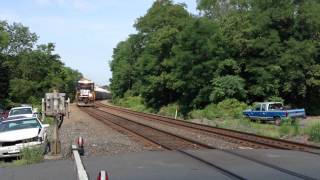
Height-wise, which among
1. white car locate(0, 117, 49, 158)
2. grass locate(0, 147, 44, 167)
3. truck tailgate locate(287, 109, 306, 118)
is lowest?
grass locate(0, 147, 44, 167)

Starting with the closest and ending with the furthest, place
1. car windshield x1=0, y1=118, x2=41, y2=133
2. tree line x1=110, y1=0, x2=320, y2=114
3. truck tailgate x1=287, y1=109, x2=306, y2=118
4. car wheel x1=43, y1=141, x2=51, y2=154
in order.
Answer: car wheel x1=43, y1=141, x2=51, y2=154 → car windshield x1=0, y1=118, x2=41, y2=133 → truck tailgate x1=287, y1=109, x2=306, y2=118 → tree line x1=110, y1=0, x2=320, y2=114

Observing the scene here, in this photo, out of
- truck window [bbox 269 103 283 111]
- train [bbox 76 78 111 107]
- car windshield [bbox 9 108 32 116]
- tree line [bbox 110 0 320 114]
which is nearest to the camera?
car windshield [bbox 9 108 32 116]

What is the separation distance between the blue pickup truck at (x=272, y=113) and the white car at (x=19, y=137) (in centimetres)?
2036

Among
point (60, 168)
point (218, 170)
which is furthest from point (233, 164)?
point (60, 168)

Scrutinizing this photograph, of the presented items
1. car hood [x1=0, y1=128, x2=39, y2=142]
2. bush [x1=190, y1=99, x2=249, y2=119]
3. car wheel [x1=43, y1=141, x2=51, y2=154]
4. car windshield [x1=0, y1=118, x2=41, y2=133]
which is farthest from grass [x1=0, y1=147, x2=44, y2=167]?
bush [x1=190, y1=99, x2=249, y2=119]

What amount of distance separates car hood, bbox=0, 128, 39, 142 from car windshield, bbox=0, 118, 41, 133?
737 mm

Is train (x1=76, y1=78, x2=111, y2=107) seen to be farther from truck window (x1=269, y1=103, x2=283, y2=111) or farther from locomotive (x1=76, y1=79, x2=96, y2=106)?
truck window (x1=269, y1=103, x2=283, y2=111)

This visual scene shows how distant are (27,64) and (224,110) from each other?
6076 cm

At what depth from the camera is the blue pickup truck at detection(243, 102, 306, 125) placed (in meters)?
37.6

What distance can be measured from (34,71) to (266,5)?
5760 centimetres

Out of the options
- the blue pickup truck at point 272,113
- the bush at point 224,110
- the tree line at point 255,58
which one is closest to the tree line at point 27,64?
the tree line at point 255,58

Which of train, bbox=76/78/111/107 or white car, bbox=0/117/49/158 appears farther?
train, bbox=76/78/111/107

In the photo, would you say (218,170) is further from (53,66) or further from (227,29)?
(53,66)

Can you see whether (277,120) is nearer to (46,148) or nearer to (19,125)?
(19,125)
